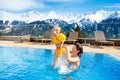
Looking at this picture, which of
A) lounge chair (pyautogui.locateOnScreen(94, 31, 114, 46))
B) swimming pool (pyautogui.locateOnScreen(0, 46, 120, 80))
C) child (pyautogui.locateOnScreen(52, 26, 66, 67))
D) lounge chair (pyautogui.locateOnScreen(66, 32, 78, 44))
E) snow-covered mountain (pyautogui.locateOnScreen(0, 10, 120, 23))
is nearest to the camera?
child (pyautogui.locateOnScreen(52, 26, 66, 67))

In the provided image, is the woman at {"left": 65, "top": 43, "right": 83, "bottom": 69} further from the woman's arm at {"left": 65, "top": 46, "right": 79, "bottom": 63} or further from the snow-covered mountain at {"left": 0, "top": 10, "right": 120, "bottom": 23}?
the snow-covered mountain at {"left": 0, "top": 10, "right": 120, "bottom": 23}

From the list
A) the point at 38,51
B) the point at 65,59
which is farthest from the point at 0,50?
the point at 65,59

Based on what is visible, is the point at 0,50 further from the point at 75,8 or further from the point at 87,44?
the point at 75,8

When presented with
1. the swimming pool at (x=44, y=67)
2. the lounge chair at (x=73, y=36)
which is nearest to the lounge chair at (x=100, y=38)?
the lounge chair at (x=73, y=36)

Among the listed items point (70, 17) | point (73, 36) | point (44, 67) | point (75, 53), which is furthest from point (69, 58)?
point (70, 17)

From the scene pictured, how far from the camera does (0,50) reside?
44.6 feet

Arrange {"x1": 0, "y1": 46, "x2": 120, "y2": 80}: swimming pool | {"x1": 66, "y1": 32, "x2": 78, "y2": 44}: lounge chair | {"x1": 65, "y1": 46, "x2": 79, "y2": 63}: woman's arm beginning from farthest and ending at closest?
{"x1": 66, "y1": 32, "x2": 78, "y2": 44}: lounge chair, {"x1": 0, "y1": 46, "x2": 120, "y2": 80}: swimming pool, {"x1": 65, "y1": 46, "x2": 79, "y2": 63}: woman's arm

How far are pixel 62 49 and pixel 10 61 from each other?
3.24 m

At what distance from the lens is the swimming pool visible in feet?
26.5

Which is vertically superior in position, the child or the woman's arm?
the child

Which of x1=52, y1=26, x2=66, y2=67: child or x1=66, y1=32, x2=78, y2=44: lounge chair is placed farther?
x1=66, y1=32, x2=78, y2=44: lounge chair

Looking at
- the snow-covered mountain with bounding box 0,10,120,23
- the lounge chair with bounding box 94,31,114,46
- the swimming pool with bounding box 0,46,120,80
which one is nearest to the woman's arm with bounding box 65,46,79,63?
the swimming pool with bounding box 0,46,120,80

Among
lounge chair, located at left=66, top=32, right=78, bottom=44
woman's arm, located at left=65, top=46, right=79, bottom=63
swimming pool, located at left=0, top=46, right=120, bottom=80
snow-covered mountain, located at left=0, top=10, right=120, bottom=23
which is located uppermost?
snow-covered mountain, located at left=0, top=10, right=120, bottom=23

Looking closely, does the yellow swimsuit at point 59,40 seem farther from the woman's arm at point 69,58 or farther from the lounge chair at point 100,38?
the lounge chair at point 100,38
